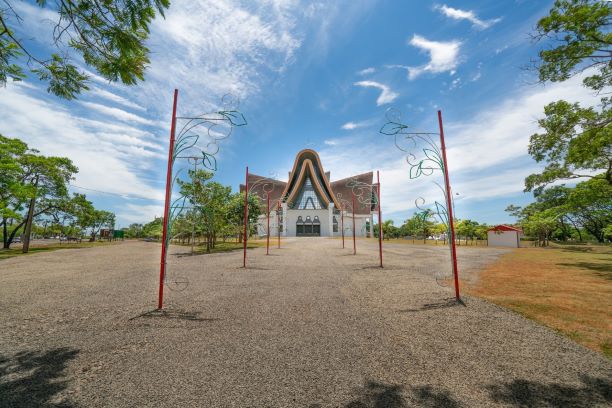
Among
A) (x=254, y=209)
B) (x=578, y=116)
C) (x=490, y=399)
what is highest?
(x=578, y=116)

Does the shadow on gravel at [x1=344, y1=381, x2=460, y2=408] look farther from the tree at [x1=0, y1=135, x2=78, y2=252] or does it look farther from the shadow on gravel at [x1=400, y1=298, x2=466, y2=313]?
the tree at [x1=0, y1=135, x2=78, y2=252]

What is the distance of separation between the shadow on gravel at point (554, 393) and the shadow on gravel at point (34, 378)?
4643 millimetres

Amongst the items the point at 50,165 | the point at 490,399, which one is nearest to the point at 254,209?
the point at 50,165

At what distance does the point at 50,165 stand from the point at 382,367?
1284 inches

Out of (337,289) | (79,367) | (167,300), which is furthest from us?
(337,289)

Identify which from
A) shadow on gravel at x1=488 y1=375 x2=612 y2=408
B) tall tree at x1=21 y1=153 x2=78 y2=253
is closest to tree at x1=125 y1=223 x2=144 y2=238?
tall tree at x1=21 y1=153 x2=78 y2=253

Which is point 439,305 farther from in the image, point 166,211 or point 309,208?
point 309,208

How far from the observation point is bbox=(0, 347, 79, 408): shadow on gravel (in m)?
2.62

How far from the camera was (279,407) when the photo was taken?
2.59 metres

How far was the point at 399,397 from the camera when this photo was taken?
2.75m

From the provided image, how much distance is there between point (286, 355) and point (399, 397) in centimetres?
157

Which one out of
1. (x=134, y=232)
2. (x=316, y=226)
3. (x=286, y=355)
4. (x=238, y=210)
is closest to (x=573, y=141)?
(x=286, y=355)

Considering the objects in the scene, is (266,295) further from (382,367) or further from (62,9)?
(62,9)

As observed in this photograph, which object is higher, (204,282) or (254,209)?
(254,209)
